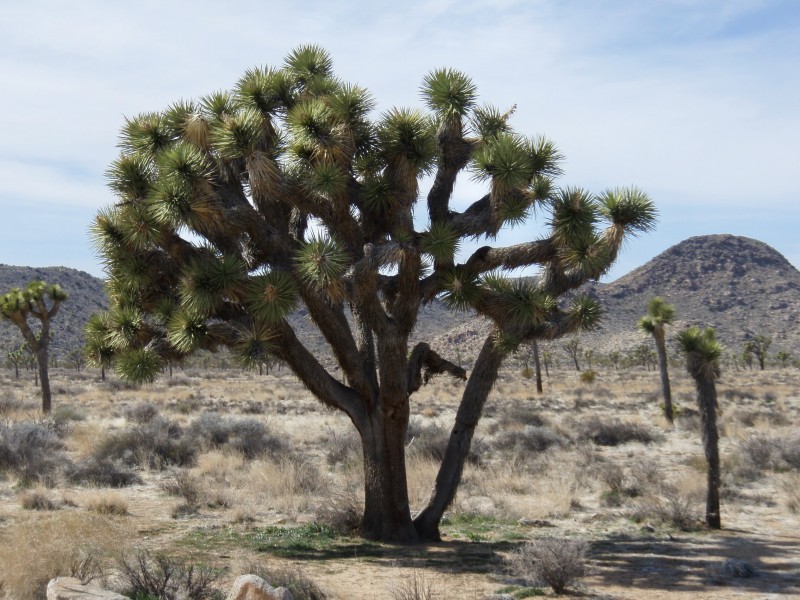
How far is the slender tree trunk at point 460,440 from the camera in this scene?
10.5 m

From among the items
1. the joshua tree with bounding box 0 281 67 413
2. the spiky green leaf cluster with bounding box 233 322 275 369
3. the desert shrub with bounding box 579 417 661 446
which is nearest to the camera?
the spiky green leaf cluster with bounding box 233 322 275 369

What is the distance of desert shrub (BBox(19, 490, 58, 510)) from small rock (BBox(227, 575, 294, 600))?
7318mm

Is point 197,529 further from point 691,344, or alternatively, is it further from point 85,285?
point 85,285

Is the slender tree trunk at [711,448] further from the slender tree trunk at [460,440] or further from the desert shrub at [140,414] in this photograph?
the desert shrub at [140,414]

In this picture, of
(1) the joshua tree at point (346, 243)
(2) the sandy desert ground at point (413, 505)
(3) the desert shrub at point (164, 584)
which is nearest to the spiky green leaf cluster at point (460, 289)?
(1) the joshua tree at point (346, 243)

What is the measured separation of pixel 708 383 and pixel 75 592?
8.75 m

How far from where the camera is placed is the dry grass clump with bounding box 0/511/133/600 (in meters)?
6.49

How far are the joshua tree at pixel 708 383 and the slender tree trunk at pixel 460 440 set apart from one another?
2.89 meters

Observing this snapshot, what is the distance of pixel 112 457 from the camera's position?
54.5 feet

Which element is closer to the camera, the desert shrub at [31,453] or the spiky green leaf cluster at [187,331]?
the spiky green leaf cluster at [187,331]

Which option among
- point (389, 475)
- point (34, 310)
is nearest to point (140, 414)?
point (34, 310)

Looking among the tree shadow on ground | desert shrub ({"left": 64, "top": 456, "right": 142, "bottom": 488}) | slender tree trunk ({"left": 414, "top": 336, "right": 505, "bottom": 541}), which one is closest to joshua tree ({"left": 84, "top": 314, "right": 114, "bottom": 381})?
slender tree trunk ({"left": 414, "top": 336, "right": 505, "bottom": 541})

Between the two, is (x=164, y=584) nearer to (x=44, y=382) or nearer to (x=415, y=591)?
(x=415, y=591)

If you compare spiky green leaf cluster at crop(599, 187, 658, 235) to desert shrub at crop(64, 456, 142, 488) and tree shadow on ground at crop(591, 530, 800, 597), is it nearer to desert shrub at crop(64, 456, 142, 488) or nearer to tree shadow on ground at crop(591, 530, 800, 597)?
tree shadow on ground at crop(591, 530, 800, 597)
